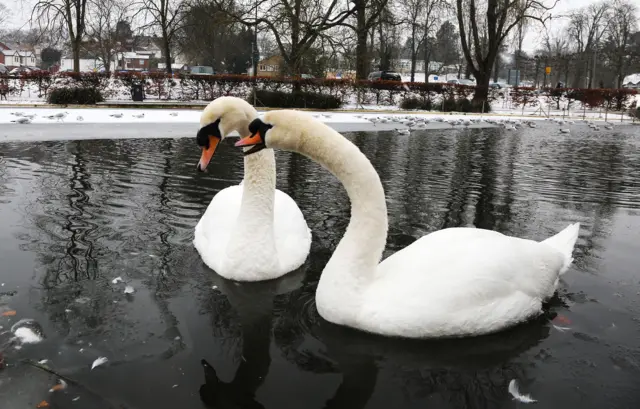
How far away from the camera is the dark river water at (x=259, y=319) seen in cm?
308

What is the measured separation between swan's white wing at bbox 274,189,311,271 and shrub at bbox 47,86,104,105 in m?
21.9

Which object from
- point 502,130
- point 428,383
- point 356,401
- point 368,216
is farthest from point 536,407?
point 502,130

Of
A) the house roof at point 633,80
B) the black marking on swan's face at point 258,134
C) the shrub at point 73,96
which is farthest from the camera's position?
the house roof at point 633,80

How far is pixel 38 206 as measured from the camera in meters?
6.88

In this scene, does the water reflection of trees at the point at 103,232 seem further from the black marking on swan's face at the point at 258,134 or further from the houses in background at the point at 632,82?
the houses in background at the point at 632,82

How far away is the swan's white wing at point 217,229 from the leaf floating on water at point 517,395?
240cm

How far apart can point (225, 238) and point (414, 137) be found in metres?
13.2

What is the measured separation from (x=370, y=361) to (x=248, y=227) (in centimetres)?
152

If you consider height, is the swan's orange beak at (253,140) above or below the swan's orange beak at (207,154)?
above

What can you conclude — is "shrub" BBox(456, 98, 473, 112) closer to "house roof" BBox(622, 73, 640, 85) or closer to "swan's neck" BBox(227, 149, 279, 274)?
"swan's neck" BBox(227, 149, 279, 274)

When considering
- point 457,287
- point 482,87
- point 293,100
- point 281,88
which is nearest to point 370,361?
point 457,287

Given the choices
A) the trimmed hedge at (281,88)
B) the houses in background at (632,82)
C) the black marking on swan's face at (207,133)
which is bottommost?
the black marking on swan's face at (207,133)

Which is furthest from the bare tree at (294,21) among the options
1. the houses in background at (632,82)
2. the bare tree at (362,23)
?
the houses in background at (632,82)

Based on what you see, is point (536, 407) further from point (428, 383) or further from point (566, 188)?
point (566, 188)
